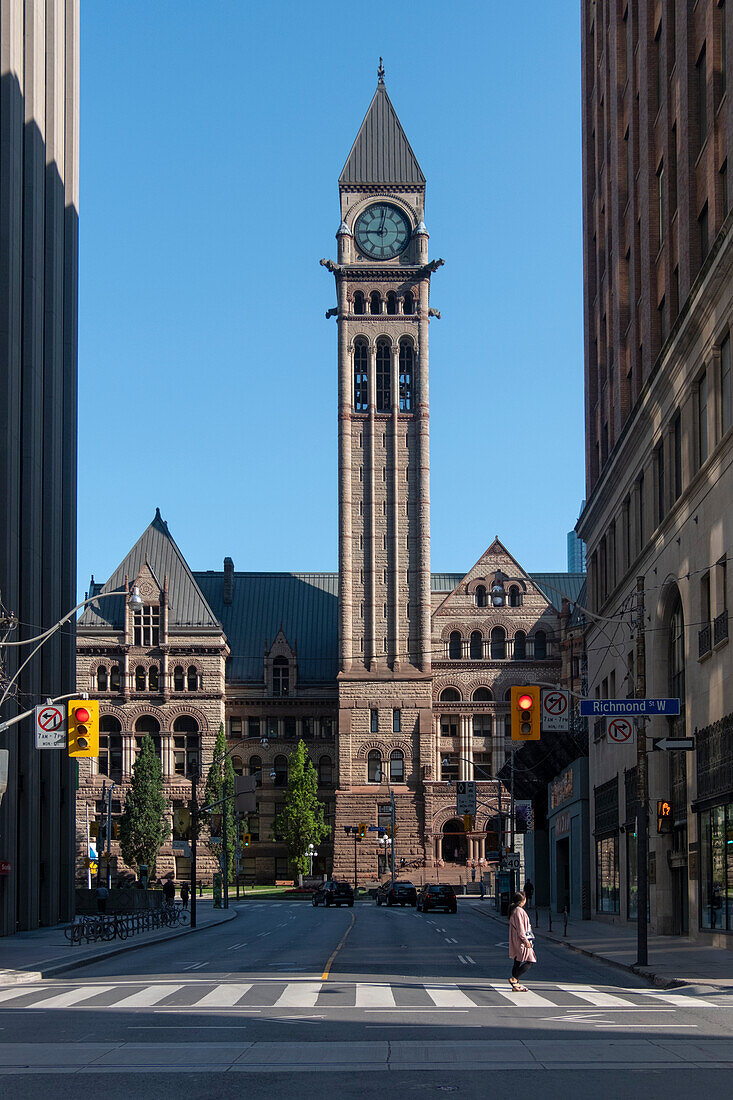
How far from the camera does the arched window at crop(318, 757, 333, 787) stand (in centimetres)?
11759

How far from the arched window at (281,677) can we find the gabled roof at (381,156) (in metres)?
40.4

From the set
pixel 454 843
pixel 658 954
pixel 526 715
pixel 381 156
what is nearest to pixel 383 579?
pixel 454 843

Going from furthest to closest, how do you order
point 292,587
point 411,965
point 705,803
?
point 292,587
point 705,803
point 411,965

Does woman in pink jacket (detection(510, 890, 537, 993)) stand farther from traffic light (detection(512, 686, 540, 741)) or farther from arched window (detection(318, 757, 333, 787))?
arched window (detection(318, 757, 333, 787))

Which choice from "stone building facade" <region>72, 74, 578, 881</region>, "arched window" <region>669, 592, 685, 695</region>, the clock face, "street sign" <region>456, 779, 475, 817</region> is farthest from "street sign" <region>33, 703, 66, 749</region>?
the clock face

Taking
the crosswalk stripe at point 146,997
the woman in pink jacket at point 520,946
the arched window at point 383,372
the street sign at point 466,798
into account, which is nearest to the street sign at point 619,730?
the woman in pink jacket at point 520,946

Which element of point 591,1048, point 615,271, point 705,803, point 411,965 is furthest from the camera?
point 615,271

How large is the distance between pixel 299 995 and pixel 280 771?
94.1m

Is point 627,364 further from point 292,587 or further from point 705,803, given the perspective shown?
point 292,587

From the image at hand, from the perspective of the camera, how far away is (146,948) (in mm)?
38312

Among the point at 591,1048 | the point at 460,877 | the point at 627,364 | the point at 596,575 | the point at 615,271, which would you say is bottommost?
the point at 460,877

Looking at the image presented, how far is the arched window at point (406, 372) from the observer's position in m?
109

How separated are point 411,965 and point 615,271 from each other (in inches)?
1089

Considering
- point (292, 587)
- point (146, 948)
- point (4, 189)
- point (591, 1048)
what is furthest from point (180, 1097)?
point (292, 587)
